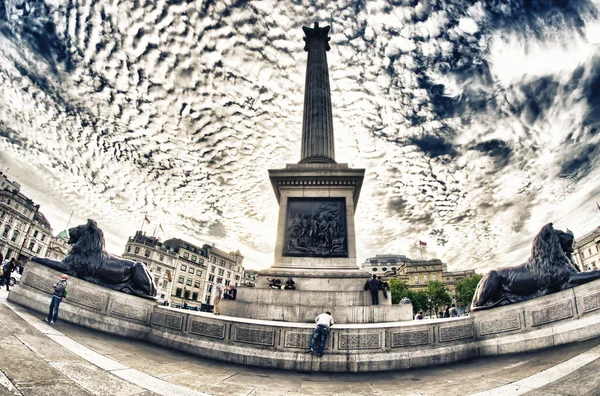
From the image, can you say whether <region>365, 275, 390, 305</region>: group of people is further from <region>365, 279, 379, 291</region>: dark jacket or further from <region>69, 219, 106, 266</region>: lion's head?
<region>69, 219, 106, 266</region>: lion's head

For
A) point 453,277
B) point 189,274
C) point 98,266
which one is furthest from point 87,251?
point 453,277

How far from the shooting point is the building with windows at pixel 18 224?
185 feet

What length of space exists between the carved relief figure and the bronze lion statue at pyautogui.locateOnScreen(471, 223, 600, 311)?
6962 millimetres

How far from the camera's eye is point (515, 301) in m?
8.34

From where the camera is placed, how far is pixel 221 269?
84.1m

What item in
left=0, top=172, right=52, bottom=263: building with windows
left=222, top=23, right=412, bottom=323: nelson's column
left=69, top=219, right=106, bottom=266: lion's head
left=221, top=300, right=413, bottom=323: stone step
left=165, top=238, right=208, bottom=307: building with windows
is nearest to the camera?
left=69, top=219, right=106, bottom=266: lion's head

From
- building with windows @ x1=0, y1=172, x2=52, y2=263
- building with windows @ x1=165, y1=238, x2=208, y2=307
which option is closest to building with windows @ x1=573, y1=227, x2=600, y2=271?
building with windows @ x1=165, y1=238, x2=208, y2=307

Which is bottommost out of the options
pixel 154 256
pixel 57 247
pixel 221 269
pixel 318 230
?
pixel 318 230

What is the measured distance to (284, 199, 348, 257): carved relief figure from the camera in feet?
49.4

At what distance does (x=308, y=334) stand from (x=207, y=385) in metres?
3.21

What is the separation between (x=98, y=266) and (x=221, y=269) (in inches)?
3068

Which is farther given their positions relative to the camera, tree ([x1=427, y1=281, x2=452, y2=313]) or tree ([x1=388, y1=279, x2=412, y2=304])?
tree ([x1=427, y1=281, x2=452, y2=313])

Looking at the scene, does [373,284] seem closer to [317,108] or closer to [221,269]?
[317,108]

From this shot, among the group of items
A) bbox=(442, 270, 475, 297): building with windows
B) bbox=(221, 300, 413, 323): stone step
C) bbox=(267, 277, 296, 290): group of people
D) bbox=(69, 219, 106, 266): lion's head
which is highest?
bbox=(442, 270, 475, 297): building with windows
